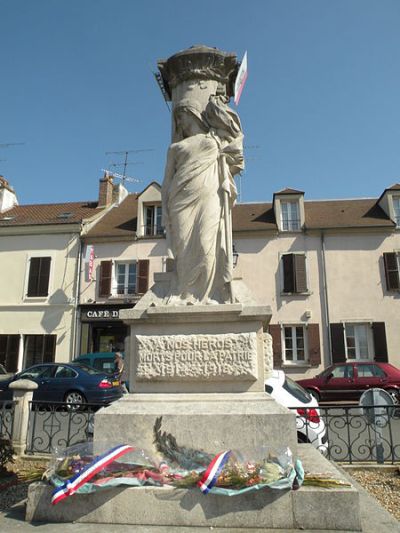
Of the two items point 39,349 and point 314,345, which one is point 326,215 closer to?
point 314,345

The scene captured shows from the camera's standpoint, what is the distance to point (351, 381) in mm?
13133

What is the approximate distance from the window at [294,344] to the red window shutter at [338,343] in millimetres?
1214

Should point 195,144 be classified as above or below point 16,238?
below

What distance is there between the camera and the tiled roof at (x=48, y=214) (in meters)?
21.7

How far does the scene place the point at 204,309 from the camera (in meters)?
4.07

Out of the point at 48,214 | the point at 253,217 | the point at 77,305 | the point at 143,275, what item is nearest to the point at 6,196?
the point at 48,214

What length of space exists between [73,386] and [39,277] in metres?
10.6

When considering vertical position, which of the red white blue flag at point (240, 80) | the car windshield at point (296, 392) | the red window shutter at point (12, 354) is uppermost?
the red white blue flag at point (240, 80)

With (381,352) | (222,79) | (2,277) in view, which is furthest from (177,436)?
(2,277)

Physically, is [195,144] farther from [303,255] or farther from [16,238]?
[16,238]

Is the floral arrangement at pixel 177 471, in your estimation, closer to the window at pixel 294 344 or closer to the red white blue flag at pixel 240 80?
the red white blue flag at pixel 240 80

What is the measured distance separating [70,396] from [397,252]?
15358mm

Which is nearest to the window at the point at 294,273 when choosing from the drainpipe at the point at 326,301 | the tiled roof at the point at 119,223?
the drainpipe at the point at 326,301

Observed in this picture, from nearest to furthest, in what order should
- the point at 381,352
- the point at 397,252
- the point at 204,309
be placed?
the point at 204,309
the point at 381,352
the point at 397,252
